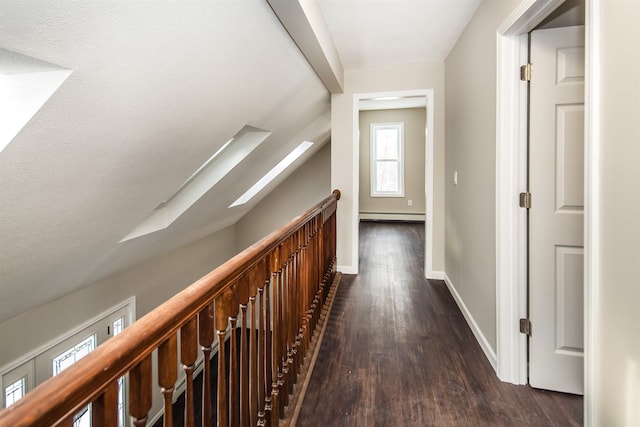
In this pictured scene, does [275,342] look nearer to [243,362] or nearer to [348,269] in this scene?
[243,362]

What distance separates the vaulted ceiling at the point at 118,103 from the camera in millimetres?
1062

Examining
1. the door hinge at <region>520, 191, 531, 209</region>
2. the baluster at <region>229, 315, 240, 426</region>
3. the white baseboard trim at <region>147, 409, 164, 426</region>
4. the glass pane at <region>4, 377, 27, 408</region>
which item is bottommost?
the white baseboard trim at <region>147, 409, 164, 426</region>

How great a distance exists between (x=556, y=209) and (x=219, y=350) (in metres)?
1.76

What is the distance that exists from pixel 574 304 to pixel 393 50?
250 centimetres

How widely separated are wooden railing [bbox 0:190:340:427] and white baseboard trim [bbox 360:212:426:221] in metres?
5.70

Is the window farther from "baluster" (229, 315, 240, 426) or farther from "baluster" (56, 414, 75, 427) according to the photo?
"baluster" (56, 414, 75, 427)

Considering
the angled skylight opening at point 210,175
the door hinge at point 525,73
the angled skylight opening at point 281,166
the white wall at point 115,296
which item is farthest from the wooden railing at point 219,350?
the angled skylight opening at point 281,166

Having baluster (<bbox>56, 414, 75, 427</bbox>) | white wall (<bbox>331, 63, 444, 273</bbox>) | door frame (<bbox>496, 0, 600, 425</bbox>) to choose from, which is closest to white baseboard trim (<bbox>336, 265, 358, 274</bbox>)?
white wall (<bbox>331, 63, 444, 273</bbox>)

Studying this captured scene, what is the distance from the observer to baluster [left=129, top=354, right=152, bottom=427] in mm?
619

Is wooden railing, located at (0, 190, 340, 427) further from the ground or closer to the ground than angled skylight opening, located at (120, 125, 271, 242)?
closer to the ground

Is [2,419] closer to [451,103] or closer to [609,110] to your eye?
[609,110]

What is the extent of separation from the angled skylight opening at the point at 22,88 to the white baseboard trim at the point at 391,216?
22.9ft

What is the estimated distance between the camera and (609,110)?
1.11 meters

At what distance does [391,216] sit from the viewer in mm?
7730
